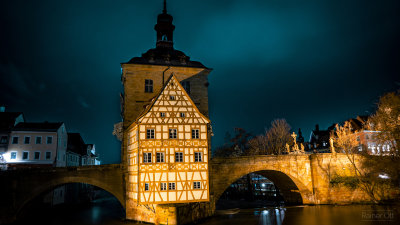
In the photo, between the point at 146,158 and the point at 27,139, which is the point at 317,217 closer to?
the point at 146,158

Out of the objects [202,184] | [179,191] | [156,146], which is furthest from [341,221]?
[156,146]

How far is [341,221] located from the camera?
2541 centimetres

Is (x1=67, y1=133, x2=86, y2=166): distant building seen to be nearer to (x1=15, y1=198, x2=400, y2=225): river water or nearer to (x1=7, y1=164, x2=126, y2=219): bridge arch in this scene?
(x1=15, y1=198, x2=400, y2=225): river water

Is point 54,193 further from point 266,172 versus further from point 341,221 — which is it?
point 341,221

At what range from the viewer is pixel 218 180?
30.5 meters

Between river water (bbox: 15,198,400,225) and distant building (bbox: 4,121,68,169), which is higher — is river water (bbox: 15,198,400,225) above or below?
below

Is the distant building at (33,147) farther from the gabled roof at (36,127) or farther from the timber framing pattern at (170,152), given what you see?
the timber framing pattern at (170,152)

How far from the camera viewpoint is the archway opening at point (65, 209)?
29656 mm

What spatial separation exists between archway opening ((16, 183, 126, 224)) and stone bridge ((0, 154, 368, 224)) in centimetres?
87

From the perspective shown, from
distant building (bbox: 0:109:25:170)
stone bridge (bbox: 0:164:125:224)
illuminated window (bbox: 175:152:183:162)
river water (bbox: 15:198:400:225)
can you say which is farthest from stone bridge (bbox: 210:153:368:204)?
distant building (bbox: 0:109:25:170)

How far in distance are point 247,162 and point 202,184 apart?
802cm

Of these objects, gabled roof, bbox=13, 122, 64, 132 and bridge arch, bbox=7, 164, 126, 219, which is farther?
gabled roof, bbox=13, 122, 64, 132

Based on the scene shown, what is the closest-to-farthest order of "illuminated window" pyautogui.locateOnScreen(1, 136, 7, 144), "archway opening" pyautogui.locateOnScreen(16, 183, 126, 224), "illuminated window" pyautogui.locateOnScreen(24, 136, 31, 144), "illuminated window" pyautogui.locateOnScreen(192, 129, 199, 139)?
"illuminated window" pyautogui.locateOnScreen(192, 129, 199, 139)
"archway opening" pyautogui.locateOnScreen(16, 183, 126, 224)
"illuminated window" pyautogui.locateOnScreen(1, 136, 7, 144)
"illuminated window" pyautogui.locateOnScreen(24, 136, 31, 144)

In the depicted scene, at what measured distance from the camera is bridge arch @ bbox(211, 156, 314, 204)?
3066 cm
